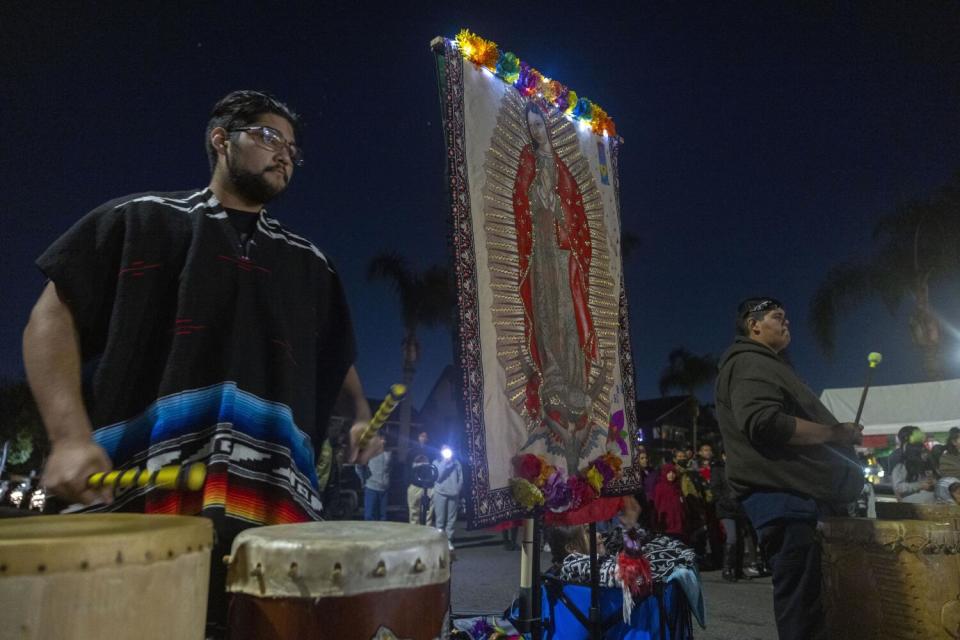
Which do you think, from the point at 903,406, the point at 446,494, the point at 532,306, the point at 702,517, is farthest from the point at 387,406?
the point at 903,406

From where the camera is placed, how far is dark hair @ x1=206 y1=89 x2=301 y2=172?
200cm

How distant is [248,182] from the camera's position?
196cm

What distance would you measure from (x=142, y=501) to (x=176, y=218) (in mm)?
Result: 786

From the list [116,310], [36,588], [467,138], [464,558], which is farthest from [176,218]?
[464,558]

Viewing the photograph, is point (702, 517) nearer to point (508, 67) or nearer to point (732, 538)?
point (732, 538)

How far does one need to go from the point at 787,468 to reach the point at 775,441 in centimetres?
17

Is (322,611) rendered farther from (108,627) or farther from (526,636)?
(526,636)

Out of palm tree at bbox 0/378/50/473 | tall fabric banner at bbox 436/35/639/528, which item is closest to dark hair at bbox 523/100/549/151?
tall fabric banner at bbox 436/35/639/528

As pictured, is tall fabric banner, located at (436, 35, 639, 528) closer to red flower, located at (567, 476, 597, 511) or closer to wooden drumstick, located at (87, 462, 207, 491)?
red flower, located at (567, 476, 597, 511)

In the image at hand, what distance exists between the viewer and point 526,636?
11.2 feet

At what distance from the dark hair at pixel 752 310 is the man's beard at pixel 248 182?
291cm

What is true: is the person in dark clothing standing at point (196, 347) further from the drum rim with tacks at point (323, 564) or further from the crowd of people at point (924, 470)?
the crowd of people at point (924, 470)

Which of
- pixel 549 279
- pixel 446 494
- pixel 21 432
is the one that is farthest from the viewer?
pixel 21 432

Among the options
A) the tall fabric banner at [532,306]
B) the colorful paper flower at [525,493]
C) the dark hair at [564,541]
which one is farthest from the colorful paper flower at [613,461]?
the dark hair at [564,541]
